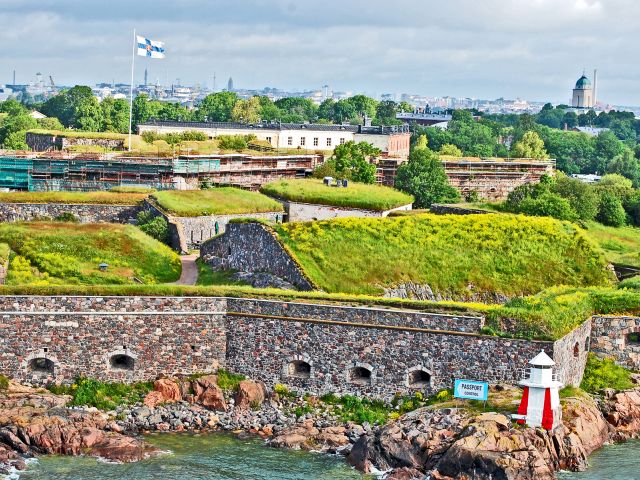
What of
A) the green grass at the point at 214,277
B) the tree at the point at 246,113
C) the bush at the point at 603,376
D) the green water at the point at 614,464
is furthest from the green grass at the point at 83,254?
the tree at the point at 246,113

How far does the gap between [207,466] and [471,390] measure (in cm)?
808

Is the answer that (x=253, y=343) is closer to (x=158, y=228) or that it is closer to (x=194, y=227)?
(x=158, y=228)

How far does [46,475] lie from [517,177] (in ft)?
183

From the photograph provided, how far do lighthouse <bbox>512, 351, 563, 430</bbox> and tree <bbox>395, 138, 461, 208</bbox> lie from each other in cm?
3432

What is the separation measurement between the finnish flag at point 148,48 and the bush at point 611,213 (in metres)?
32.1

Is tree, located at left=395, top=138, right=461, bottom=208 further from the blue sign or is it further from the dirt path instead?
the blue sign

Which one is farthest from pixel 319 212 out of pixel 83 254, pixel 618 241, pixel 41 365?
pixel 41 365

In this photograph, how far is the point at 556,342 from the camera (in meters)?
40.7

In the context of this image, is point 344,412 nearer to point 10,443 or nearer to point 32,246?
point 10,443

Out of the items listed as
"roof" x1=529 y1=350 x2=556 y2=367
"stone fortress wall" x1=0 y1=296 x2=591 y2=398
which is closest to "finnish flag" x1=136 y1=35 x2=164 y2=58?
"stone fortress wall" x1=0 y1=296 x2=591 y2=398

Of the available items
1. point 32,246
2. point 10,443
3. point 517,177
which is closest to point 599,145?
point 517,177

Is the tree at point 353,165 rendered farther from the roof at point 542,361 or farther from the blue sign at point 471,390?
the roof at point 542,361

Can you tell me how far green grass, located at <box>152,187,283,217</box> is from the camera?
61.4m

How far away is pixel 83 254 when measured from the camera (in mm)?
53156
